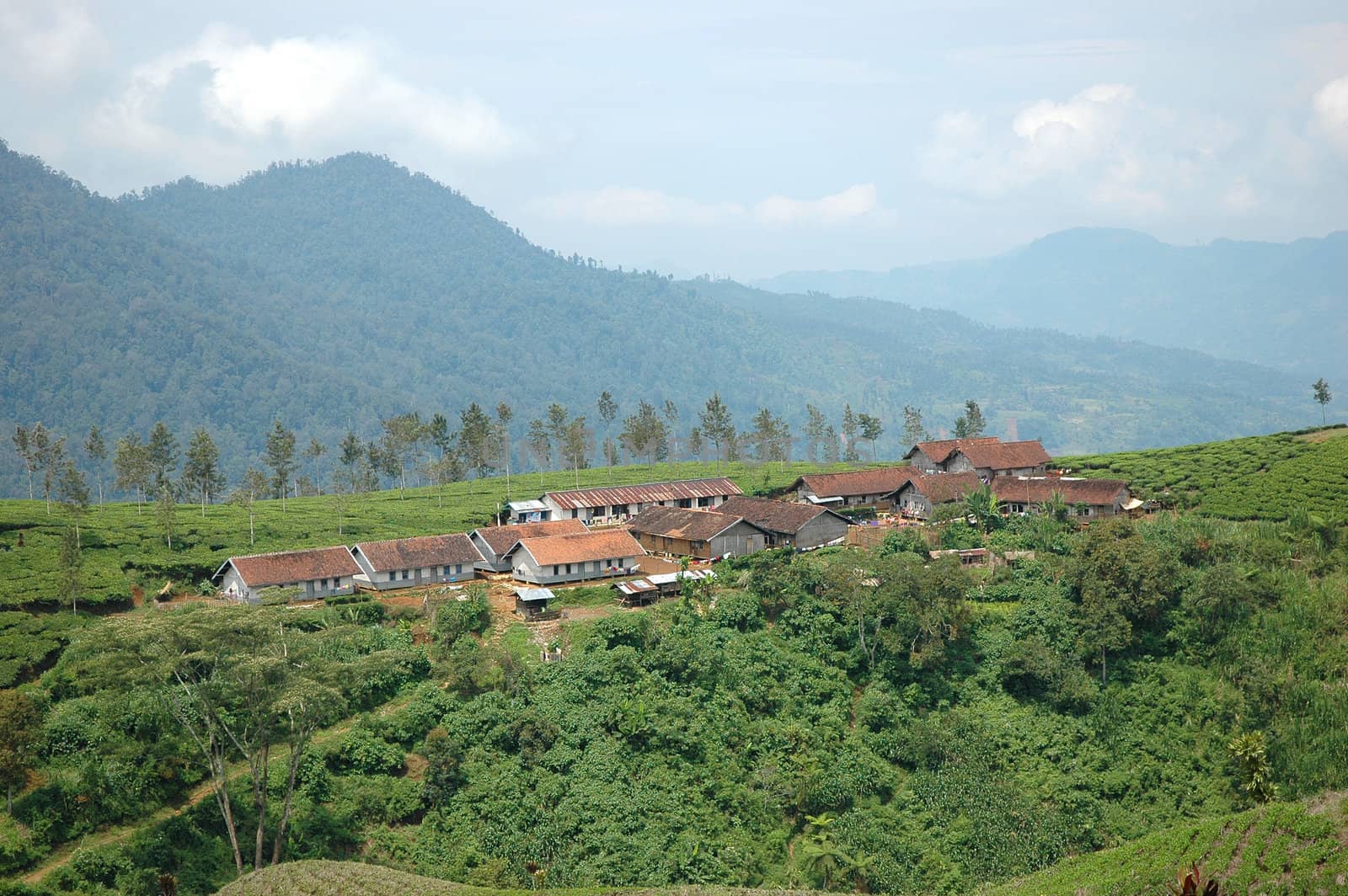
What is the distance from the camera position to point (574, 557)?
4972 centimetres

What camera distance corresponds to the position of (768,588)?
4425cm

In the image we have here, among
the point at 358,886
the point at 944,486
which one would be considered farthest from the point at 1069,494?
the point at 358,886

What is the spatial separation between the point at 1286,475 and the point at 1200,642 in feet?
65.8

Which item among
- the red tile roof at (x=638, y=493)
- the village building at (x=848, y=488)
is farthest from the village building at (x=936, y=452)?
the red tile roof at (x=638, y=493)

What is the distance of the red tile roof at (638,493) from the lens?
6378 centimetres

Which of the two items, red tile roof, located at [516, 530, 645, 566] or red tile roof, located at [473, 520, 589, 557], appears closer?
red tile roof, located at [516, 530, 645, 566]

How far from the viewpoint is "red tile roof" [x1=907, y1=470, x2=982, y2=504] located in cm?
6038

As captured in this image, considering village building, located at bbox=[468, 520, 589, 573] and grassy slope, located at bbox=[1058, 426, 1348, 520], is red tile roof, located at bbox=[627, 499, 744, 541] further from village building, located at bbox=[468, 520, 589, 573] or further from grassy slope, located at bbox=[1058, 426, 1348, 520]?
grassy slope, located at bbox=[1058, 426, 1348, 520]

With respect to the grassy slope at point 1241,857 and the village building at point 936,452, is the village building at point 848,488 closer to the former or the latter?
the village building at point 936,452

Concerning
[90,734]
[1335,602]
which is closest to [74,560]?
[90,734]

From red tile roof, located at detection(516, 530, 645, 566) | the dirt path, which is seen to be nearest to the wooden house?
red tile roof, located at detection(516, 530, 645, 566)

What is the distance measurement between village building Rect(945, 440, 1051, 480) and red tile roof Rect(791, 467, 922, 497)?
16.5ft

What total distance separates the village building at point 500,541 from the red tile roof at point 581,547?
1.18 metres

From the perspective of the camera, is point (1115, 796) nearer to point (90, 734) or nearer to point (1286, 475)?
point (1286, 475)
